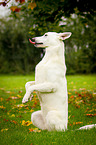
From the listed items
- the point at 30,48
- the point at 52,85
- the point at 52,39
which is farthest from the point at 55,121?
the point at 30,48

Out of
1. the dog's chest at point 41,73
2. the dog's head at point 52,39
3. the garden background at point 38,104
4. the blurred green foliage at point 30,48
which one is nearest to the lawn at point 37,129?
the garden background at point 38,104

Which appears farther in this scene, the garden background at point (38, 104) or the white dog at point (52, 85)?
the white dog at point (52, 85)

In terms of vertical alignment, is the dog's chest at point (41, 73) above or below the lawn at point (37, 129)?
above

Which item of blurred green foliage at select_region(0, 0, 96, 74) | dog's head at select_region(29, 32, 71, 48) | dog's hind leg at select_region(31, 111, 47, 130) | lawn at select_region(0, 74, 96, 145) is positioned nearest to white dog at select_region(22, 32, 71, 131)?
dog's head at select_region(29, 32, 71, 48)

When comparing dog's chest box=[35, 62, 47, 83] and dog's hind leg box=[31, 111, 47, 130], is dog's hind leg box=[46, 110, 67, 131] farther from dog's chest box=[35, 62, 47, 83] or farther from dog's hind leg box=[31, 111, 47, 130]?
dog's chest box=[35, 62, 47, 83]

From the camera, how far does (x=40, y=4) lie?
20.5 ft

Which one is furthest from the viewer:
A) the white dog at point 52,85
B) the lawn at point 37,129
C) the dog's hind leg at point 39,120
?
the dog's hind leg at point 39,120

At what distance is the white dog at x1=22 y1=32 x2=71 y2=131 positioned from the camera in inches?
131

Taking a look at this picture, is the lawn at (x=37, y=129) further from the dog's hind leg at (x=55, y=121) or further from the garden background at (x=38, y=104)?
the dog's hind leg at (x=55, y=121)

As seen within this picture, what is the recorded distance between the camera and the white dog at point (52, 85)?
3.33m

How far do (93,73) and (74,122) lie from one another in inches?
737

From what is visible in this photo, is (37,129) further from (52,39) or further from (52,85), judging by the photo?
(52,39)

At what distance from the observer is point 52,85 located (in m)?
3.30

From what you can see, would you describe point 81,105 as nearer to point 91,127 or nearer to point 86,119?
point 86,119
